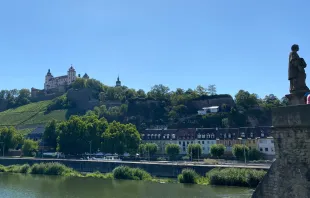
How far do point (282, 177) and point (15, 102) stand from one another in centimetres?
14086

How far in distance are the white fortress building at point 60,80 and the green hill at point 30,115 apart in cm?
2089

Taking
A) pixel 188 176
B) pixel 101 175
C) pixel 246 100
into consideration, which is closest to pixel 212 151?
pixel 188 176

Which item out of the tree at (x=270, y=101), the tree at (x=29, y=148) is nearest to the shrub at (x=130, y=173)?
the tree at (x=29, y=148)

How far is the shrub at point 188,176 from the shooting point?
37.0 metres

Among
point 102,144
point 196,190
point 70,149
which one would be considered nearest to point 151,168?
point 196,190

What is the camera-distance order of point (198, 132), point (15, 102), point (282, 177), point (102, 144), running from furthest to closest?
point (15, 102), point (198, 132), point (102, 144), point (282, 177)

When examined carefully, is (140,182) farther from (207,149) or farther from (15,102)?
(15,102)

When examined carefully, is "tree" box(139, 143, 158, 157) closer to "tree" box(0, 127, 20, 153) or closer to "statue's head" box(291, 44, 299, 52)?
"tree" box(0, 127, 20, 153)

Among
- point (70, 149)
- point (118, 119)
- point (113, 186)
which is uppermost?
point (118, 119)

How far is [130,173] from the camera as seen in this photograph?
141 ft

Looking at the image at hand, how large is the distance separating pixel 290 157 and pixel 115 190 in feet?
94.0

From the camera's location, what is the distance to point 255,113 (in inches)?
3327

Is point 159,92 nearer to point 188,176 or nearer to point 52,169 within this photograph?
point 52,169

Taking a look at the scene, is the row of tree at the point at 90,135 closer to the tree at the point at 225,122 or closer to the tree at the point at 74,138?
the tree at the point at 74,138
